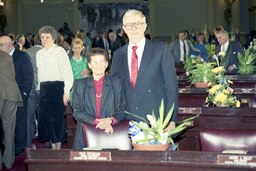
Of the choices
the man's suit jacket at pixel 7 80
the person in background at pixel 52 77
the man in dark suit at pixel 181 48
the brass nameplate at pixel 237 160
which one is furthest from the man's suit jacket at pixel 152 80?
the man in dark suit at pixel 181 48

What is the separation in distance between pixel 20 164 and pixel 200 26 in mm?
21805

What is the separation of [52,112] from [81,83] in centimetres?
289

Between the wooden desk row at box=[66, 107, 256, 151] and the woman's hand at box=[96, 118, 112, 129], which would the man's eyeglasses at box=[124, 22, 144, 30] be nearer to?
the woman's hand at box=[96, 118, 112, 129]

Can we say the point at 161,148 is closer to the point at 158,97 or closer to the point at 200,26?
the point at 158,97

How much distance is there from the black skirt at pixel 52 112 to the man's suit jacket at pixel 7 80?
2.30 feet

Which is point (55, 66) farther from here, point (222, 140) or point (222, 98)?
point (222, 140)

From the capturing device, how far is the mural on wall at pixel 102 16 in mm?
28203

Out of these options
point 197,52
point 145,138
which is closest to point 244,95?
point 145,138

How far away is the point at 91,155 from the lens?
310cm

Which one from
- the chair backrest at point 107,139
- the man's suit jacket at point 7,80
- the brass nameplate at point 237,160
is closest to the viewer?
the brass nameplate at point 237,160

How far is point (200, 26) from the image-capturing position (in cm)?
2822

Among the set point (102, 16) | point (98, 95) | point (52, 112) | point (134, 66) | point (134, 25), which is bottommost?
point (52, 112)

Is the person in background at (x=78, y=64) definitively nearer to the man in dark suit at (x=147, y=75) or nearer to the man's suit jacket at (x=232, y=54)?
the man's suit jacket at (x=232, y=54)

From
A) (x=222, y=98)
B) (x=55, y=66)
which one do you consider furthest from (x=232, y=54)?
(x=222, y=98)
